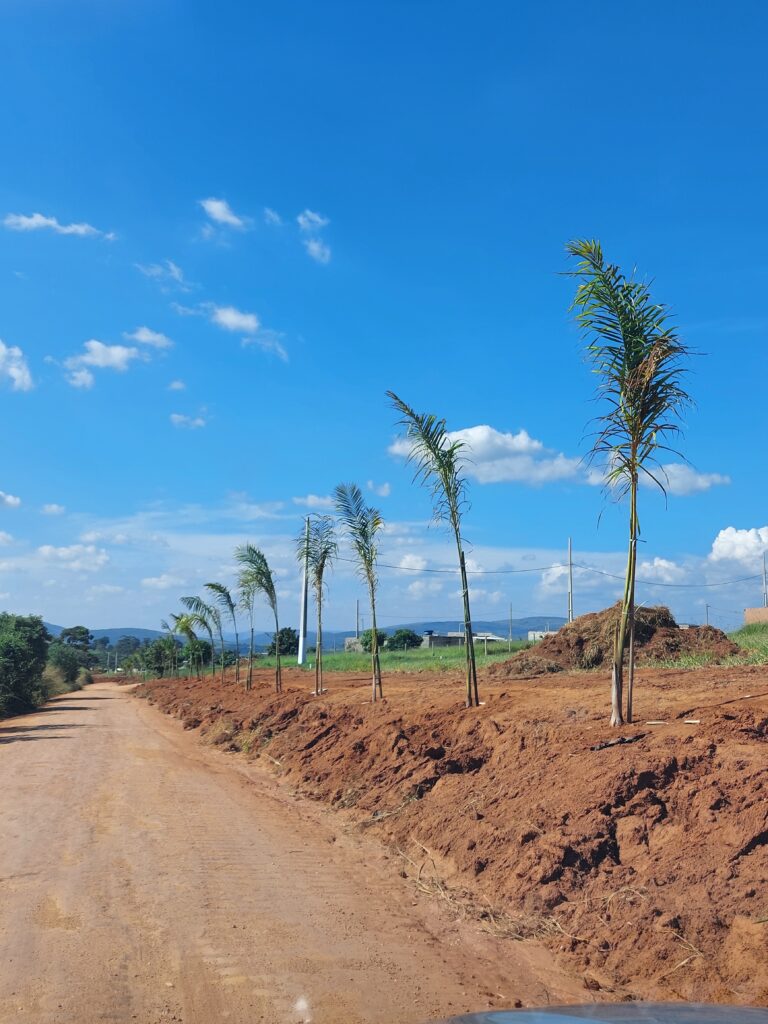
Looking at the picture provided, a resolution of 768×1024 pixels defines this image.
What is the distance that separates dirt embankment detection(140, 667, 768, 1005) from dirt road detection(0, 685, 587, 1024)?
48cm

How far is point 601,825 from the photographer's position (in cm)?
699

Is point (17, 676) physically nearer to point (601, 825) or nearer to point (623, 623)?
point (623, 623)

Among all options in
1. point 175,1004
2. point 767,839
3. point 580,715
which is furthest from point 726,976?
point 580,715

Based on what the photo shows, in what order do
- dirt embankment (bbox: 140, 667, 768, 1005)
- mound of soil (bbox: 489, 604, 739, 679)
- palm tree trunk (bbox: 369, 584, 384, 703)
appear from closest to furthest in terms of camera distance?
dirt embankment (bbox: 140, 667, 768, 1005) < palm tree trunk (bbox: 369, 584, 384, 703) < mound of soil (bbox: 489, 604, 739, 679)

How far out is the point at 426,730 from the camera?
41.3 ft

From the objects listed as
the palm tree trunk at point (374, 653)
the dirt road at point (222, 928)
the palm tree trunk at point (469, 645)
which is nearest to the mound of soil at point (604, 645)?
the palm tree trunk at point (374, 653)

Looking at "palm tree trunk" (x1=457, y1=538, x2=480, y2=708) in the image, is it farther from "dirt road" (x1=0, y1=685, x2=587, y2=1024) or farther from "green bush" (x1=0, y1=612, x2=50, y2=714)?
"green bush" (x1=0, y1=612, x2=50, y2=714)

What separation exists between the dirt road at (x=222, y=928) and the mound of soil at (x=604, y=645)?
17.5 meters

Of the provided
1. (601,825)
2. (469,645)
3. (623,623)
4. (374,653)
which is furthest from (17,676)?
(601,825)

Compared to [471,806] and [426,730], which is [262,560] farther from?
[471,806]

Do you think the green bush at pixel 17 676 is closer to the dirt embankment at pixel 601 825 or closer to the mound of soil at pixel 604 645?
the mound of soil at pixel 604 645

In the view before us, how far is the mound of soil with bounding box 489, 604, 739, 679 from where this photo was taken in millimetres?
26094

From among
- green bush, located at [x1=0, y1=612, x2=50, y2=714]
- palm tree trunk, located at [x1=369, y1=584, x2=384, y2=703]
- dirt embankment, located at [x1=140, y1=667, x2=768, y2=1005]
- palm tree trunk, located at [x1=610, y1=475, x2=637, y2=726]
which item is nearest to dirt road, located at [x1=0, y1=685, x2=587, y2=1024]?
dirt embankment, located at [x1=140, y1=667, x2=768, y2=1005]

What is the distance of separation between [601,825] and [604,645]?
20988 millimetres
